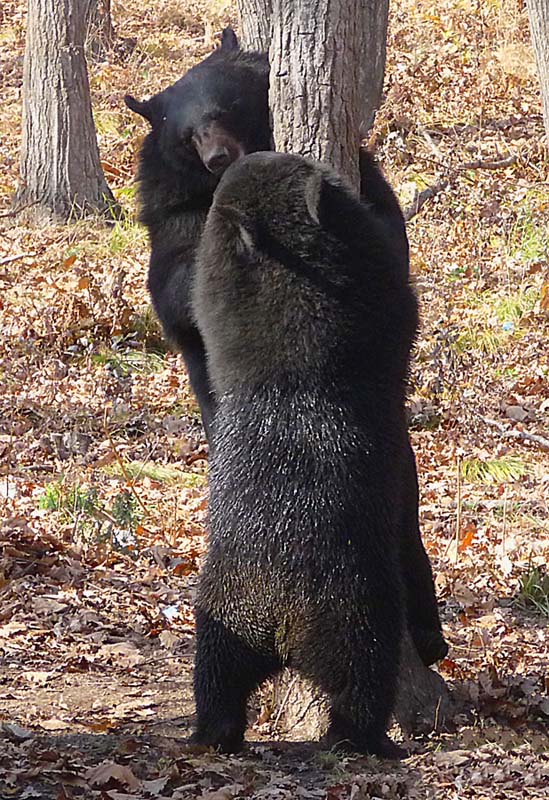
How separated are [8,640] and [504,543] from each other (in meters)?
2.86

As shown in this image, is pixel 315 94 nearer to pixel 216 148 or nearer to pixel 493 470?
pixel 216 148

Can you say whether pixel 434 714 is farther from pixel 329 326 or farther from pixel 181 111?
pixel 181 111

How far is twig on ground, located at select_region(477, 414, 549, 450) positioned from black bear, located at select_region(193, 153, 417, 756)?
171 inches

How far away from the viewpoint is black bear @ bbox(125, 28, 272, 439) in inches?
203

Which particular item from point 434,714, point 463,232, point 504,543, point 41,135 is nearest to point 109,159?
point 41,135

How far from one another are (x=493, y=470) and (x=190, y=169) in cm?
350

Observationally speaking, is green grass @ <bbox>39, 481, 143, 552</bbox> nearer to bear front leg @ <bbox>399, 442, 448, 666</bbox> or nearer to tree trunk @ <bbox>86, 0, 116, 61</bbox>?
bear front leg @ <bbox>399, 442, 448, 666</bbox>

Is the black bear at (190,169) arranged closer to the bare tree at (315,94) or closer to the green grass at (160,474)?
the bare tree at (315,94)

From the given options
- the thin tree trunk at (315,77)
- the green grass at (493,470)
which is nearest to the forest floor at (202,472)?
the green grass at (493,470)

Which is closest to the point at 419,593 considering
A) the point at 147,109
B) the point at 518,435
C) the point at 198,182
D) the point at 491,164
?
the point at 198,182

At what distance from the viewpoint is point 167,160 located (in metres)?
5.36

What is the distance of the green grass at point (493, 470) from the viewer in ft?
25.4

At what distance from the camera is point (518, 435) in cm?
829

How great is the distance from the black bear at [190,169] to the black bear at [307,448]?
3.58 feet
